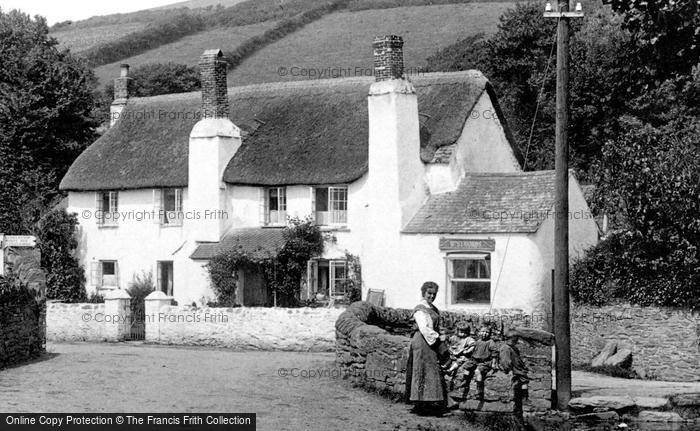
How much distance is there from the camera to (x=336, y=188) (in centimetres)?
3519

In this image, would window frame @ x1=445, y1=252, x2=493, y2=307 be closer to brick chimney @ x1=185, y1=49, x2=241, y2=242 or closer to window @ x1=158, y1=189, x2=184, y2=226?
brick chimney @ x1=185, y1=49, x2=241, y2=242

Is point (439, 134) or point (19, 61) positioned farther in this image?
point (19, 61)

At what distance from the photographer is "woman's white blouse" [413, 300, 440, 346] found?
17.5 meters

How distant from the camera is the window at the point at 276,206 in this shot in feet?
119

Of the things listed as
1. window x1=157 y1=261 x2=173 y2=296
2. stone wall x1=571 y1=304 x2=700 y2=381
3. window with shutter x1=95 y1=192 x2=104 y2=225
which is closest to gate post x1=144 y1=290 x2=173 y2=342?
window x1=157 y1=261 x2=173 y2=296

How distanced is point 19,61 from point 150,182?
14685 millimetres

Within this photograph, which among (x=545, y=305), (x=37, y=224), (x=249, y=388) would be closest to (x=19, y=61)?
(x=37, y=224)

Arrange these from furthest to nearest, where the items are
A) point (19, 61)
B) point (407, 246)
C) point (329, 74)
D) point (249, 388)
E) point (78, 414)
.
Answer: point (329, 74), point (19, 61), point (407, 246), point (249, 388), point (78, 414)

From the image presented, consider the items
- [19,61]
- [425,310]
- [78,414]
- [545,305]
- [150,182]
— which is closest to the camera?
[78,414]

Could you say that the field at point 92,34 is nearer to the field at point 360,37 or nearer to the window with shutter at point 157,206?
the field at point 360,37

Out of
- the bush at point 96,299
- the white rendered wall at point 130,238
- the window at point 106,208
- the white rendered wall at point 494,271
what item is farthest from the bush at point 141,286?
the white rendered wall at point 494,271

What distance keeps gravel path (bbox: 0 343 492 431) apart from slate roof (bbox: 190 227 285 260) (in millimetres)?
9435

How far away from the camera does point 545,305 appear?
99.8ft

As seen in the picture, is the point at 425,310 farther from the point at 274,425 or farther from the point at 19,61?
the point at 19,61
